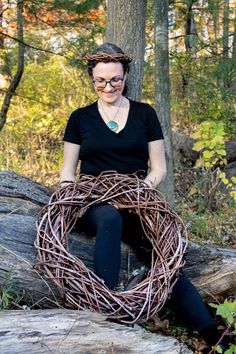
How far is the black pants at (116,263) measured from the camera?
2793mm

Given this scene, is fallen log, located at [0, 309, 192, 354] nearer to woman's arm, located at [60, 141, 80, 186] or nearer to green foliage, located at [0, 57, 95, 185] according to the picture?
woman's arm, located at [60, 141, 80, 186]

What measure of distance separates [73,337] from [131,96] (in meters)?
2.40

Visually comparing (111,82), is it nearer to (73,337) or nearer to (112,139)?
(112,139)

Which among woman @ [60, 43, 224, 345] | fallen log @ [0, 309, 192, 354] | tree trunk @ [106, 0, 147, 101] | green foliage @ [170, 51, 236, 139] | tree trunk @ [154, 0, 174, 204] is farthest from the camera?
green foliage @ [170, 51, 236, 139]

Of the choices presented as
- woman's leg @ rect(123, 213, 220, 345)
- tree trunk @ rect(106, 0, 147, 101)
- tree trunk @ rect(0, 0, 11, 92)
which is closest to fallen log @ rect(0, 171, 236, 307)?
A: woman's leg @ rect(123, 213, 220, 345)

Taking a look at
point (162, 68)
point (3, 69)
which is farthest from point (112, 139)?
point (3, 69)

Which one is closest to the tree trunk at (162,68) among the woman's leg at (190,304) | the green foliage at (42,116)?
the green foliage at (42,116)

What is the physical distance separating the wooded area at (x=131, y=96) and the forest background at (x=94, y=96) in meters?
0.02

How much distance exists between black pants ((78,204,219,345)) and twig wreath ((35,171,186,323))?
0.09m

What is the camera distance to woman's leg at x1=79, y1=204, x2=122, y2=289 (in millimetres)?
2779

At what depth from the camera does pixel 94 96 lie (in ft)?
32.5

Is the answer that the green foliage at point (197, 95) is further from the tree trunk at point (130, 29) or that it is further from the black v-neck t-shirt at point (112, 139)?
the black v-neck t-shirt at point (112, 139)

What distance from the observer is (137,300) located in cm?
271

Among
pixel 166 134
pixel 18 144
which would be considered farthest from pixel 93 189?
pixel 18 144
